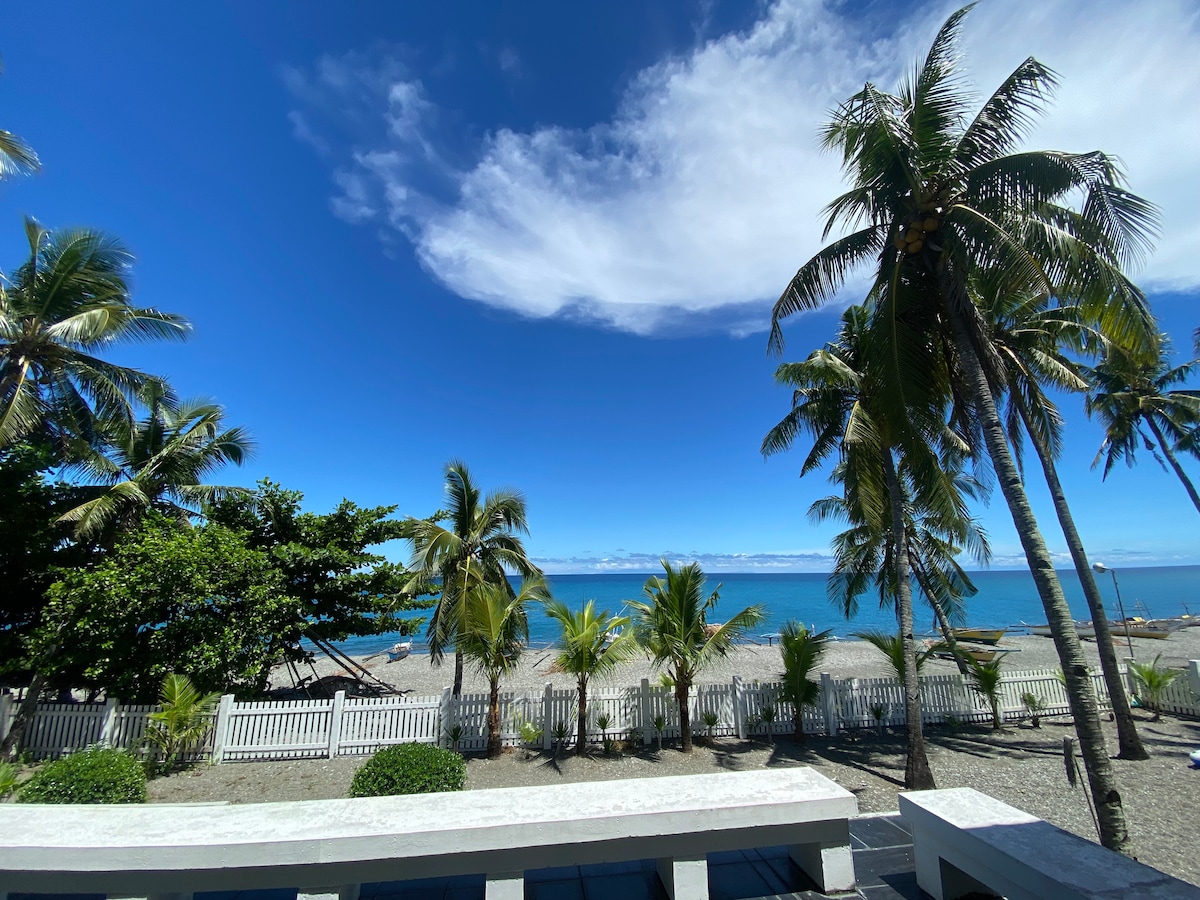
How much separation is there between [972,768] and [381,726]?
36.4ft

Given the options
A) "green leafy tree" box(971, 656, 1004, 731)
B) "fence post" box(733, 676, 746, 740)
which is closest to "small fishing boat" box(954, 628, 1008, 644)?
"green leafy tree" box(971, 656, 1004, 731)

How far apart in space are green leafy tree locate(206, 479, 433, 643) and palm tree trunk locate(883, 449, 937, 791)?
1032 centimetres

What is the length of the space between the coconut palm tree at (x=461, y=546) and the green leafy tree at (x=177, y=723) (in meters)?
4.75

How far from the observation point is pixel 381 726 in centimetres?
1028

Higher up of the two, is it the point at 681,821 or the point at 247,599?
the point at 247,599

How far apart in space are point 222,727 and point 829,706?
490 inches

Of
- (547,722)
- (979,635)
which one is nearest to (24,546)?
(547,722)

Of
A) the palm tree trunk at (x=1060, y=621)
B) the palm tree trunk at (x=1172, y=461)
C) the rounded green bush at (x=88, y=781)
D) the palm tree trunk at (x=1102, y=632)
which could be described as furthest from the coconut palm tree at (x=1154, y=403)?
the rounded green bush at (x=88, y=781)

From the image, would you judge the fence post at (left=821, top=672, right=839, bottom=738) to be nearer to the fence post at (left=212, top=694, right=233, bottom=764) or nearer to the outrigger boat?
the fence post at (left=212, top=694, right=233, bottom=764)

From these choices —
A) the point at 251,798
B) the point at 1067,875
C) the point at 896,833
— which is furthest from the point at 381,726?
the point at 1067,875

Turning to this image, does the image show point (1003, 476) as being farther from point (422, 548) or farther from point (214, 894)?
point (422, 548)

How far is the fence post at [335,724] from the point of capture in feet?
32.9

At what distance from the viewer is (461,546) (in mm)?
13539

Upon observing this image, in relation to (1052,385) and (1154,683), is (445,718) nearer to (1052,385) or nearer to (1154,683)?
(1052,385)
